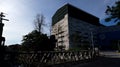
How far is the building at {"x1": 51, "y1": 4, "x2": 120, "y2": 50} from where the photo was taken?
73037 millimetres

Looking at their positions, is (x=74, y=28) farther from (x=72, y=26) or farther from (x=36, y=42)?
(x=36, y=42)

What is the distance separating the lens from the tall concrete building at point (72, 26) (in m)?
72.6

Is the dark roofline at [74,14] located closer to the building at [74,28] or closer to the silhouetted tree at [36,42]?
the building at [74,28]

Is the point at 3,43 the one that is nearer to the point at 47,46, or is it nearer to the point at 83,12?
the point at 47,46

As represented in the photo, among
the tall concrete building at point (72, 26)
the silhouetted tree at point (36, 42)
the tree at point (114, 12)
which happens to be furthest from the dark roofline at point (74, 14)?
the tree at point (114, 12)

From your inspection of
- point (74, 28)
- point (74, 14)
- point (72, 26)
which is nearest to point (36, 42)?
point (72, 26)

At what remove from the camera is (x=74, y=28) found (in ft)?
260

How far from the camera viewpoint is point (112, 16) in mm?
18797

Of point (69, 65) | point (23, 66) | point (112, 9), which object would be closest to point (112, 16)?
point (112, 9)

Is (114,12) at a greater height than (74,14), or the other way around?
(74,14)

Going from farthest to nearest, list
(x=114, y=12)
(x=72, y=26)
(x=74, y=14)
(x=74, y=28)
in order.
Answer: (x=74, y=28), (x=72, y=26), (x=74, y=14), (x=114, y=12)

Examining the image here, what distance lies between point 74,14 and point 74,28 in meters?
6.54

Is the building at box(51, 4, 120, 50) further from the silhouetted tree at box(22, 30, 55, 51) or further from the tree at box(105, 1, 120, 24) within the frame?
the tree at box(105, 1, 120, 24)

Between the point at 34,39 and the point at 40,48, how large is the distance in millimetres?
2443
